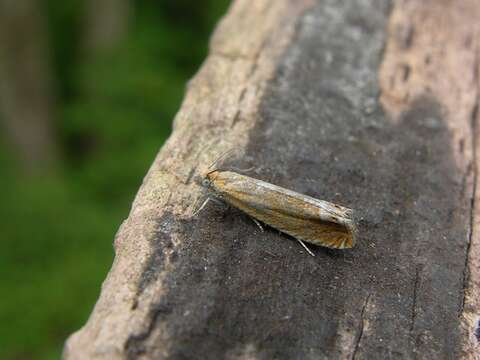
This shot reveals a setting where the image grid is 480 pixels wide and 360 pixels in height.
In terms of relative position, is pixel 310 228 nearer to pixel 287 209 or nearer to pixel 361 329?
pixel 287 209

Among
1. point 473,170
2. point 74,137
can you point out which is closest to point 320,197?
point 473,170

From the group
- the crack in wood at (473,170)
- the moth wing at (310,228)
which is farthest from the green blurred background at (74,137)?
the crack in wood at (473,170)

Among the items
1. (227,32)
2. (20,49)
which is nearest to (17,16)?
(20,49)

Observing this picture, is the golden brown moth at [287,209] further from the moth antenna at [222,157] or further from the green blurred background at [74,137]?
the green blurred background at [74,137]

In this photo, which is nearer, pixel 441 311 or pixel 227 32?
pixel 441 311

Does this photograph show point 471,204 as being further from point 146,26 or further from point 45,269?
point 146,26

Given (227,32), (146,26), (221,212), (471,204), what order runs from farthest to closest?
(146,26), (227,32), (471,204), (221,212)
